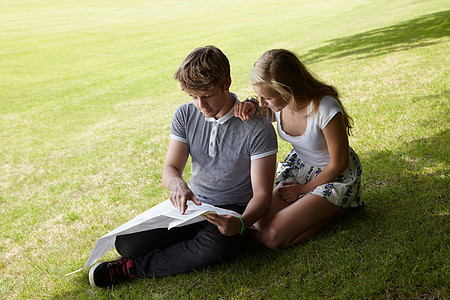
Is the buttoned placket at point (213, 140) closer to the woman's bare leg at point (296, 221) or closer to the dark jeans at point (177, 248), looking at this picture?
the dark jeans at point (177, 248)

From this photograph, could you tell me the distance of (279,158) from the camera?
18.0ft

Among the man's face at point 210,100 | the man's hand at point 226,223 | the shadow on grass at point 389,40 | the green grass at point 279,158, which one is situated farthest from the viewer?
the shadow on grass at point 389,40

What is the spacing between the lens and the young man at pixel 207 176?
120 inches

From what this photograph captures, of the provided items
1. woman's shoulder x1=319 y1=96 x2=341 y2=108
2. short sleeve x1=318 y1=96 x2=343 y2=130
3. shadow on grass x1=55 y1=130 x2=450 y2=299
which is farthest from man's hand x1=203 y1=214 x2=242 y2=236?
woman's shoulder x1=319 y1=96 x2=341 y2=108

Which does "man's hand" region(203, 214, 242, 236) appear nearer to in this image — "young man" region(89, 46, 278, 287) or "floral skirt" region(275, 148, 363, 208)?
"young man" region(89, 46, 278, 287)

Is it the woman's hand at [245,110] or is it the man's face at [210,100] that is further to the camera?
the woman's hand at [245,110]

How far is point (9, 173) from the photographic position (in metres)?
7.33

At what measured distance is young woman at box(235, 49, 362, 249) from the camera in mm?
3230

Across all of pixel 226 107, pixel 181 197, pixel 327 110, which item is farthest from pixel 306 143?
pixel 181 197

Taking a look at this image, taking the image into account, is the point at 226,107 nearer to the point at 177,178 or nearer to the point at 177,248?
the point at 177,178

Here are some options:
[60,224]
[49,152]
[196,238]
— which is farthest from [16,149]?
[196,238]

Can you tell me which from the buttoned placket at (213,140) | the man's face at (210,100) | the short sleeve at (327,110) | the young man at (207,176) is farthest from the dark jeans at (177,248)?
the short sleeve at (327,110)

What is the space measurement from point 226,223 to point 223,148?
0.64 metres

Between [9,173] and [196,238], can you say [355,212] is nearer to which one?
[196,238]
